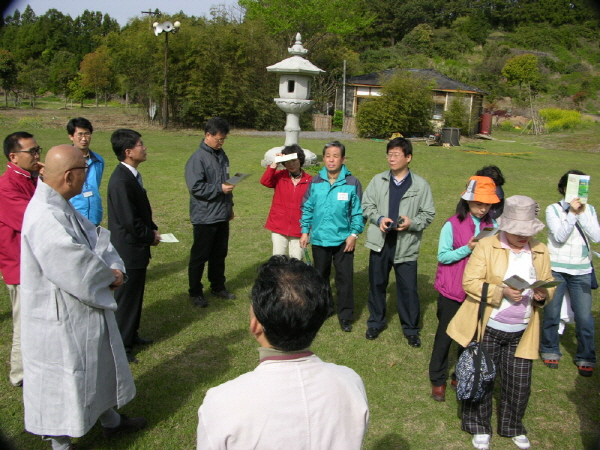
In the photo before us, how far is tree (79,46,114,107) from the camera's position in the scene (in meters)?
36.2

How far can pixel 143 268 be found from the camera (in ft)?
13.0

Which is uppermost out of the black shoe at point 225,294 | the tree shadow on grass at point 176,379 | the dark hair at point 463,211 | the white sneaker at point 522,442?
the dark hair at point 463,211

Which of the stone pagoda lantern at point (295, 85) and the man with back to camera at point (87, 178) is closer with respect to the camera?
the man with back to camera at point (87, 178)

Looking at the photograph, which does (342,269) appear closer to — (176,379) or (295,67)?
(176,379)

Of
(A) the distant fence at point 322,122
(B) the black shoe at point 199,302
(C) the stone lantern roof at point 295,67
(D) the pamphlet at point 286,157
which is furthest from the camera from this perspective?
(A) the distant fence at point 322,122

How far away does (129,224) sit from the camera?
382cm

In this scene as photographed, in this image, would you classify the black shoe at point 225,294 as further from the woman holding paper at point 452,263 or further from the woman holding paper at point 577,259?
the woman holding paper at point 577,259

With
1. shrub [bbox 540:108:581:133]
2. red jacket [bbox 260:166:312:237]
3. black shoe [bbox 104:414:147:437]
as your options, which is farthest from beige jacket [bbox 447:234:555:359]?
shrub [bbox 540:108:581:133]

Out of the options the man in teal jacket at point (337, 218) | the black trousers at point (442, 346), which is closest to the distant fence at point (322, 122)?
the man in teal jacket at point (337, 218)

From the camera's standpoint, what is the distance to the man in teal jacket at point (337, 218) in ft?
15.2

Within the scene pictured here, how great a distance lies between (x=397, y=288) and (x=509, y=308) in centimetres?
158

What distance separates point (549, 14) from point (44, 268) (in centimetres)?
6784

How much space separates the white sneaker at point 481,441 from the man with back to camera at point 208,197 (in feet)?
9.88

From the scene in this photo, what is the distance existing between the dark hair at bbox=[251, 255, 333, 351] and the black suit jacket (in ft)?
8.43
